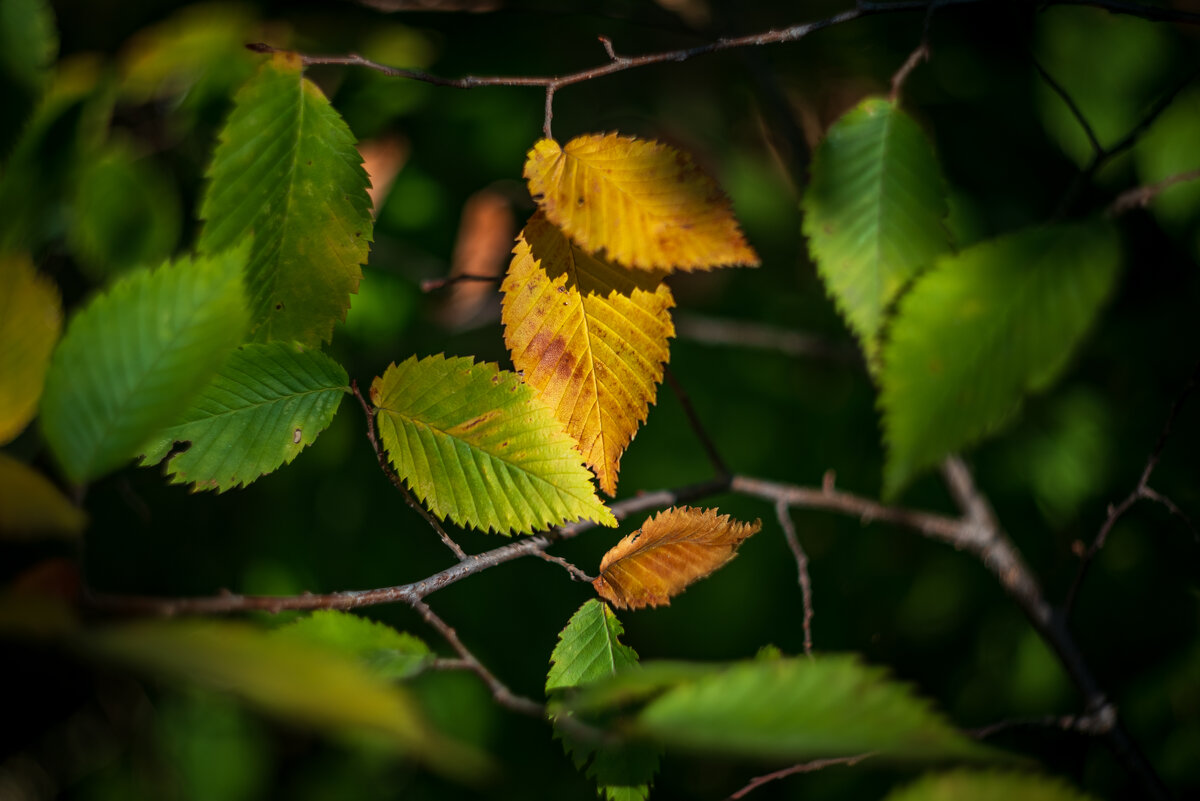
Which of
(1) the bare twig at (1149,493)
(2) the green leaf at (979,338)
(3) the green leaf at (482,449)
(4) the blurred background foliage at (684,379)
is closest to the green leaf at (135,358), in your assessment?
(3) the green leaf at (482,449)

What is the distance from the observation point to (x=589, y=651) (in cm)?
44

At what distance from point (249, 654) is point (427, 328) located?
98 centimetres

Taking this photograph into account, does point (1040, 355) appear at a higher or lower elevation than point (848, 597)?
higher

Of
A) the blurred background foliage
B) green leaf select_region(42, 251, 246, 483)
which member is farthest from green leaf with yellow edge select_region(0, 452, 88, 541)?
the blurred background foliage

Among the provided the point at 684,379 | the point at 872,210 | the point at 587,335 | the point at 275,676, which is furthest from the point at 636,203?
the point at 684,379

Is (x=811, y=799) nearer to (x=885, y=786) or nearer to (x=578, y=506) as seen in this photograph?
(x=885, y=786)

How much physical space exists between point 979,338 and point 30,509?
512 mm

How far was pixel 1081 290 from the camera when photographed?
447mm

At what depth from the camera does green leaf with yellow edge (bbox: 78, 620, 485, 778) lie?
23 cm

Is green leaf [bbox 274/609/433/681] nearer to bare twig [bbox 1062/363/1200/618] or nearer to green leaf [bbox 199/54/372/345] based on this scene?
green leaf [bbox 199/54/372/345]

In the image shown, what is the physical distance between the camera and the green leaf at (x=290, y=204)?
43cm

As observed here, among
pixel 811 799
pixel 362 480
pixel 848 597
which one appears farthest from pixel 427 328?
pixel 811 799

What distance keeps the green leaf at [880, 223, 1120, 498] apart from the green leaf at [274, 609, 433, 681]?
0.31m

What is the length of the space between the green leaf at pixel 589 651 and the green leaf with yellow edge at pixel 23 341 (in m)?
0.32
